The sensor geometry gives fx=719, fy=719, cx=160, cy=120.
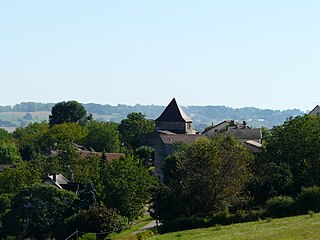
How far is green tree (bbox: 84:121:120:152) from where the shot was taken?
115625mm

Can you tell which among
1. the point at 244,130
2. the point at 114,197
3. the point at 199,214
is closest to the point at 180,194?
the point at 199,214

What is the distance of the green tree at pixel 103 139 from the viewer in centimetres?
11562

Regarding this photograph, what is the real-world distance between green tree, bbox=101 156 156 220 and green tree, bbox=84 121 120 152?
53.1 meters

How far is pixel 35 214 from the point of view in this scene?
58.5 metres

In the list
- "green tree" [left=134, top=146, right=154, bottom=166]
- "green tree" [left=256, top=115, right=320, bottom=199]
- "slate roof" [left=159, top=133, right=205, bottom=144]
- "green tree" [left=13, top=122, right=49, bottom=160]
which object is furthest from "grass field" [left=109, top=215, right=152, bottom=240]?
"green tree" [left=13, top=122, right=49, bottom=160]

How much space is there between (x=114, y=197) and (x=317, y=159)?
55.1ft

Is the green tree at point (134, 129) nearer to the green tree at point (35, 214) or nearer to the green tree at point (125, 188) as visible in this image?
the green tree at point (125, 188)

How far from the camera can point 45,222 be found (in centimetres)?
5891

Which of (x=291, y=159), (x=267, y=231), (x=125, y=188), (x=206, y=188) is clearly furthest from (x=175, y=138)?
(x=267, y=231)

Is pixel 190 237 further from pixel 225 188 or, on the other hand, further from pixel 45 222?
pixel 45 222

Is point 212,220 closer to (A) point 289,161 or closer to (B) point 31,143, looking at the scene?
(A) point 289,161

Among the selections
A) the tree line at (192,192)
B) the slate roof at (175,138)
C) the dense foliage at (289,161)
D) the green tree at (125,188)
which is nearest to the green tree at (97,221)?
the tree line at (192,192)

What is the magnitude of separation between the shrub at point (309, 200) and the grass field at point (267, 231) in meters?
3.75

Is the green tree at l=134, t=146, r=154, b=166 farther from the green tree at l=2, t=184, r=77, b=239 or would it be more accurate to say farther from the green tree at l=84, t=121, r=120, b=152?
the green tree at l=2, t=184, r=77, b=239
